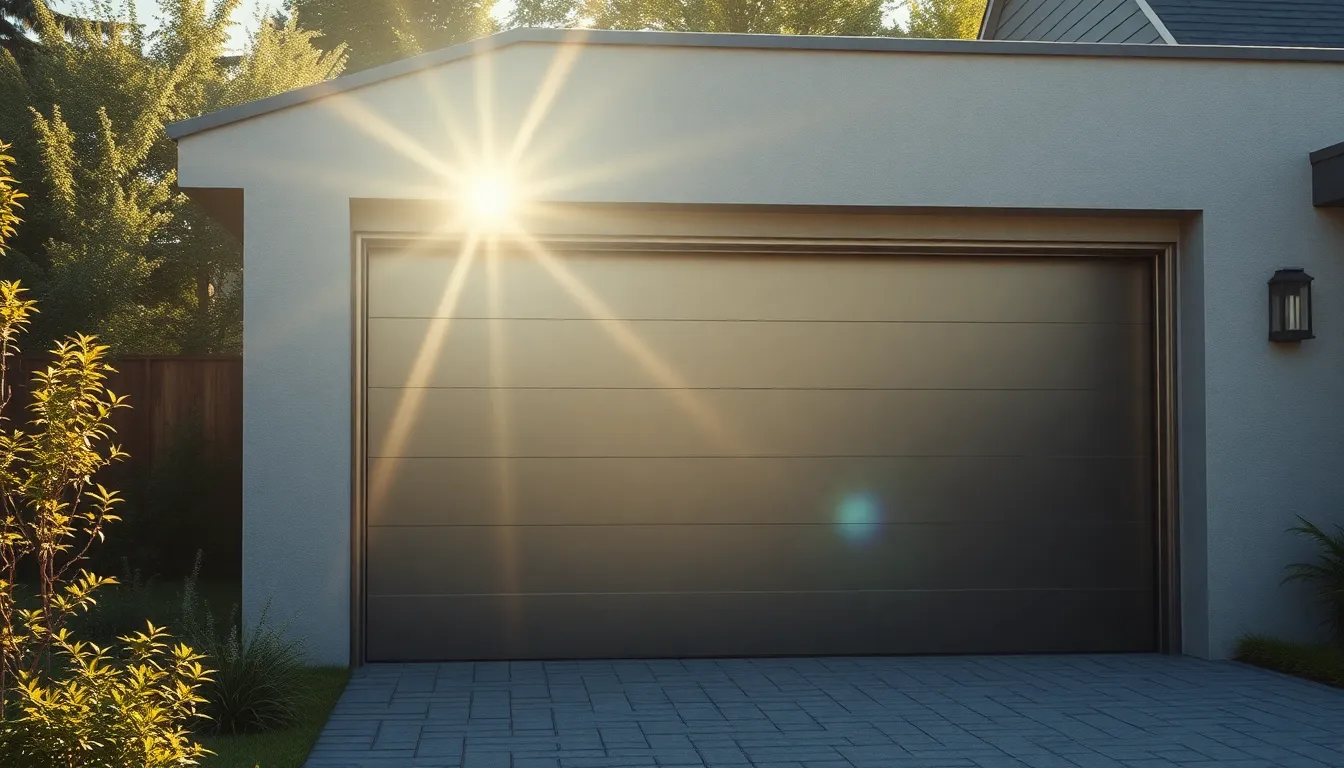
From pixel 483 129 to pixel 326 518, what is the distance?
218 cm

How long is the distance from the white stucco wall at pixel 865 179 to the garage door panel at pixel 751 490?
434mm

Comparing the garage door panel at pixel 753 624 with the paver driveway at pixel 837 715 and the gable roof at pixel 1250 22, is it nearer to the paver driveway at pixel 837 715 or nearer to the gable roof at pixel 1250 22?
the paver driveway at pixel 837 715

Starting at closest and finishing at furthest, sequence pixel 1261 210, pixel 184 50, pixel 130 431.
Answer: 1. pixel 1261 210
2. pixel 130 431
3. pixel 184 50

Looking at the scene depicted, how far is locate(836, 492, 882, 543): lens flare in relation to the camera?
284 inches

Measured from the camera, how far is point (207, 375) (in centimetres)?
1006

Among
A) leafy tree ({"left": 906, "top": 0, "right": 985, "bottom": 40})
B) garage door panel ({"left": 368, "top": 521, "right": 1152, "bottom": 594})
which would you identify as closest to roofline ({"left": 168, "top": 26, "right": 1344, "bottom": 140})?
garage door panel ({"left": 368, "top": 521, "right": 1152, "bottom": 594})

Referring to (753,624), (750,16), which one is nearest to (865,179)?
(753,624)

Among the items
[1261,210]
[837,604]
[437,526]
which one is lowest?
[837,604]

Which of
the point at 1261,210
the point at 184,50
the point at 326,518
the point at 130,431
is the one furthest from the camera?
the point at 184,50

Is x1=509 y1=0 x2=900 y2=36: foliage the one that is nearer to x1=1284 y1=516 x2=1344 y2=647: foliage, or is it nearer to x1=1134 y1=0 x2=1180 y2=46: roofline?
x1=1134 y1=0 x2=1180 y2=46: roofline

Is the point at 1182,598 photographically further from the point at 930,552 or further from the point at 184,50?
the point at 184,50

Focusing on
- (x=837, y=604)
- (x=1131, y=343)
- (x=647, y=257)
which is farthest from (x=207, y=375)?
(x=1131, y=343)

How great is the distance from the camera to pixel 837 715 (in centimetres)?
562

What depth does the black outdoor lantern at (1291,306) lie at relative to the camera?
6.97 metres
